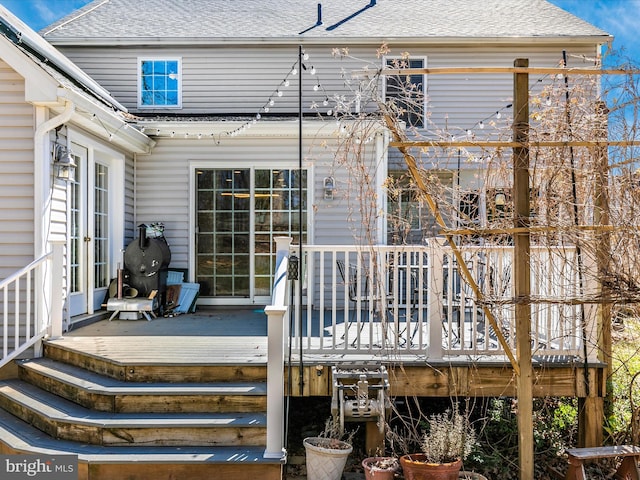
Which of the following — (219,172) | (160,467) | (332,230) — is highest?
(219,172)

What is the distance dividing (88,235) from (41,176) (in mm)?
1349

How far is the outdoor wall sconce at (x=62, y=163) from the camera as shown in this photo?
5.39 metres

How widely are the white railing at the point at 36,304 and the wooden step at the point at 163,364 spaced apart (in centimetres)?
42

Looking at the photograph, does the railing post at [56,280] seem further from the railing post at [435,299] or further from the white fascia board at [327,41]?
the white fascia board at [327,41]

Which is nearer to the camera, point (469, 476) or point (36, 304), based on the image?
point (469, 476)

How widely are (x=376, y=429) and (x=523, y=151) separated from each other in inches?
91.6

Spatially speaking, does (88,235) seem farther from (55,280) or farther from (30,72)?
(30,72)

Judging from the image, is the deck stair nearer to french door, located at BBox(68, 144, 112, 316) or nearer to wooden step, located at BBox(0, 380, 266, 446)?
wooden step, located at BBox(0, 380, 266, 446)

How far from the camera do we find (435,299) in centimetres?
436

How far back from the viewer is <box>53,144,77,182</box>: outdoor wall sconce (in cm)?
539

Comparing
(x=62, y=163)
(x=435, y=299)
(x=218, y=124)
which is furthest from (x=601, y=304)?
(x=218, y=124)

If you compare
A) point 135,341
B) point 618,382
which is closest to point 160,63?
point 135,341

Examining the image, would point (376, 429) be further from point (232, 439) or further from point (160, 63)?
point (160, 63)

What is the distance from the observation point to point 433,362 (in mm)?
4410
